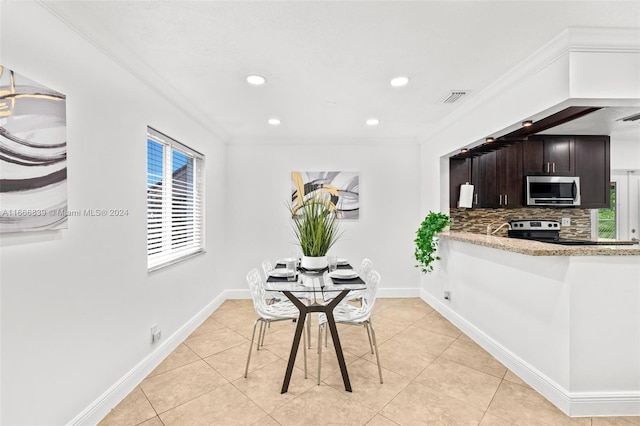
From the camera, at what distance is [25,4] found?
1442mm

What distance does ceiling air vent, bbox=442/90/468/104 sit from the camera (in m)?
2.77

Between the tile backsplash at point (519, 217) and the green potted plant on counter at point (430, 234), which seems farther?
the tile backsplash at point (519, 217)

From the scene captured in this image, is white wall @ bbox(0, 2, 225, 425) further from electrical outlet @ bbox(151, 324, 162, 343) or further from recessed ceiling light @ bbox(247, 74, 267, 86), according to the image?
recessed ceiling light @ bbox(247, 74, 267, 86)

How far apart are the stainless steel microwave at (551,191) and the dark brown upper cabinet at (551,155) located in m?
0.13

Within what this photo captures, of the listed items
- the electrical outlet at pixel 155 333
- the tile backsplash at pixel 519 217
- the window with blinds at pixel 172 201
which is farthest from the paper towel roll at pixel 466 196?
the electrical outlet at pixel 155 333

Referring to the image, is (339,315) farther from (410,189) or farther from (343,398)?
(410,189)

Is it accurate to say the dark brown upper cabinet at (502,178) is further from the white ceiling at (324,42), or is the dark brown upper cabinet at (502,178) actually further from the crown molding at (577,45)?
the crown molding at (577,45)

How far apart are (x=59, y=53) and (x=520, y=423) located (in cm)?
346

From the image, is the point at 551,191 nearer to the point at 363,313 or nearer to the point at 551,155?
the point at 551,155

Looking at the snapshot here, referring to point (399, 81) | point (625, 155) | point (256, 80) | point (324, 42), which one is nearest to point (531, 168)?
point (625, 155)

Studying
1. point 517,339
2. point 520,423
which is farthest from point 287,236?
point 520,423

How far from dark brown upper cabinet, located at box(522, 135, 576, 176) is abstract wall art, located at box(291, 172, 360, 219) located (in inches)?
95.4

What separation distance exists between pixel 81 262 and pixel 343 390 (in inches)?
76.0

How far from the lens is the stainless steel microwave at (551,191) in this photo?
13.5 feet
